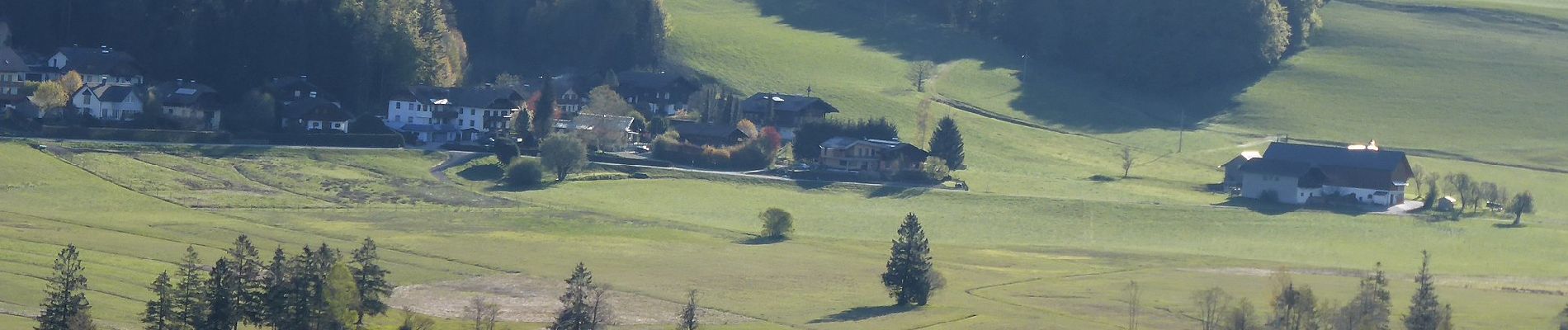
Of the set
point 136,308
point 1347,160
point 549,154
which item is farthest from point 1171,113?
point 136,308

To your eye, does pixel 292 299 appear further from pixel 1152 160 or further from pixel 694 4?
pixel 694 4

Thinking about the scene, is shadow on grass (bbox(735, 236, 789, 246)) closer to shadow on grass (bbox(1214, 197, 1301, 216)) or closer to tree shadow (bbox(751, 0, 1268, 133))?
shadow on grass (bbox(1214, 197, 1301, 216))

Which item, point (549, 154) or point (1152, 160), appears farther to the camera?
point (1152, 160)

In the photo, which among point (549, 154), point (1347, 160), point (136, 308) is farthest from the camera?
point (1347, 160)

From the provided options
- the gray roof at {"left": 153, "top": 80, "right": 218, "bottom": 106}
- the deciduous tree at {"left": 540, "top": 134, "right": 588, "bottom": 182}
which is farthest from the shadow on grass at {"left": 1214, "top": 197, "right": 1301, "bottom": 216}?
the gray roof at {"left": 153, "top": 80, "right": 218, "bottom": 106}

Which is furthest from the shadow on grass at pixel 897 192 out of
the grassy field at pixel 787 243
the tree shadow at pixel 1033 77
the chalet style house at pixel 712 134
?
the tree shadow at pixel 1033 77

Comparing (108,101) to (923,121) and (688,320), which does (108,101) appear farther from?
(688,320)
